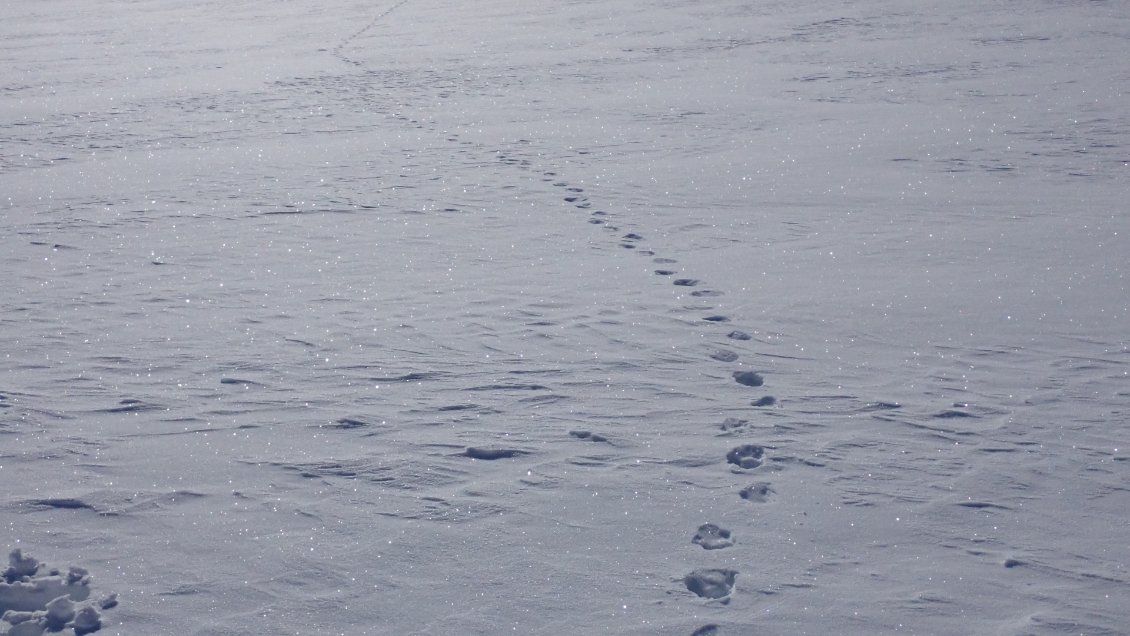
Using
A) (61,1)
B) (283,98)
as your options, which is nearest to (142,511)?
(283,98)

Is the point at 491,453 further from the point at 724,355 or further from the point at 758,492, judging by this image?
the point at 724,355

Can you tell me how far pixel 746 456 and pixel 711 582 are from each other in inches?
24.7

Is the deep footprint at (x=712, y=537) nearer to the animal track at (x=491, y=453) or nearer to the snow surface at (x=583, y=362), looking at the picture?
the snow surface at (x=583, y=362)

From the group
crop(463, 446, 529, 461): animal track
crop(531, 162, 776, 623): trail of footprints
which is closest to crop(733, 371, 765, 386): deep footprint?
crop(531, 162, 776, 623): trail of footprints

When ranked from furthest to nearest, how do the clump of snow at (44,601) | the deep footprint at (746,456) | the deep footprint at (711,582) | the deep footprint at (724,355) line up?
the deep footprint at (724,355) < the deep footprint at (746,456) < the deep footprint at (711,582) < the clump of snow at (44,601)

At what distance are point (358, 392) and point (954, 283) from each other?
240 cm

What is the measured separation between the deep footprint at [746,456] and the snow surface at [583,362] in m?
0.01

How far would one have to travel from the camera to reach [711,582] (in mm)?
2344

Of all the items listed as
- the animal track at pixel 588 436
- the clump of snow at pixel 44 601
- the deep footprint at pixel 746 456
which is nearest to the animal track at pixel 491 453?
the animal track at pixel 588 436

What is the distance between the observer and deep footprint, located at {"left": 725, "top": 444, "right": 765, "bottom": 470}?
9.39 feet

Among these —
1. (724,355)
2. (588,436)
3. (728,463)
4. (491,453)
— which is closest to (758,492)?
(728,463)

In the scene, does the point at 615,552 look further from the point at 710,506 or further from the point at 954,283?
the point at 954,283

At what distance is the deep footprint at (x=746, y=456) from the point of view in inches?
113

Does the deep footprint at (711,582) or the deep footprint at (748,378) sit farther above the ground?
the deep footprint at (748,378)
